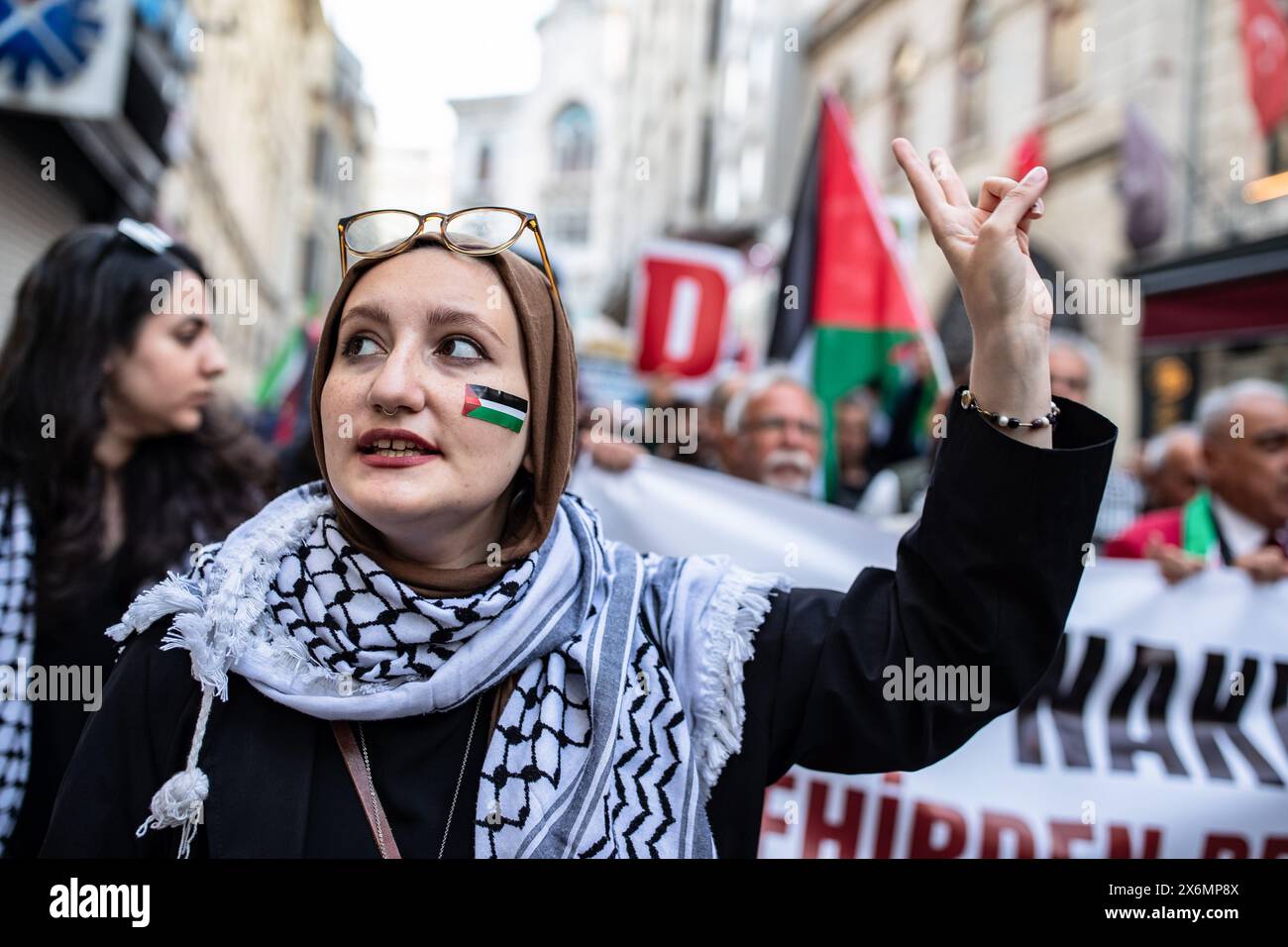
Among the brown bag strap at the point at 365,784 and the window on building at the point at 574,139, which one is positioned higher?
the window on building at the point at 574,139

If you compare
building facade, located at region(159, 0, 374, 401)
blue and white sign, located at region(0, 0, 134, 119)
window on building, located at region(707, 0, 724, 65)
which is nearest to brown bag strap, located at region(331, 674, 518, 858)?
building facade, located at region(159, 0, 374, 401)

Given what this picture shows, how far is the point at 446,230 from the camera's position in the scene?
1475 millimetres

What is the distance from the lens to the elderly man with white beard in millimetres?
4059

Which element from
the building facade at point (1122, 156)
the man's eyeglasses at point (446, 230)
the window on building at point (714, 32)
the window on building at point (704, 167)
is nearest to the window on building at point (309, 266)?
the window on building at point (704, 167)

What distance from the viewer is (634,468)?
327cm

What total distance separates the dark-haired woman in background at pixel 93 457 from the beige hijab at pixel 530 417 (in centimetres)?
100

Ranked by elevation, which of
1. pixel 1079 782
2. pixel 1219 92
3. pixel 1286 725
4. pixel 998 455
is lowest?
pixel 1079 782

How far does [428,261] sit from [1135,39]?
13.0 metres

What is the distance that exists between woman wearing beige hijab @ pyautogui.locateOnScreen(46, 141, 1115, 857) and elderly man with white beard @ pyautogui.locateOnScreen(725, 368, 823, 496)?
2.54m

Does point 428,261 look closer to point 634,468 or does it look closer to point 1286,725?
point 634,468

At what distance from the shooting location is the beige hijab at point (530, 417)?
149cm

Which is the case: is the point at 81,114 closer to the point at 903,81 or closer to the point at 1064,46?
the point at 1064,46

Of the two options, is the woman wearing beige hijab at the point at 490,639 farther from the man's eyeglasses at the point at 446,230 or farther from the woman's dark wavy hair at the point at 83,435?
the woman's dark wavy hair at the point at 83,435
